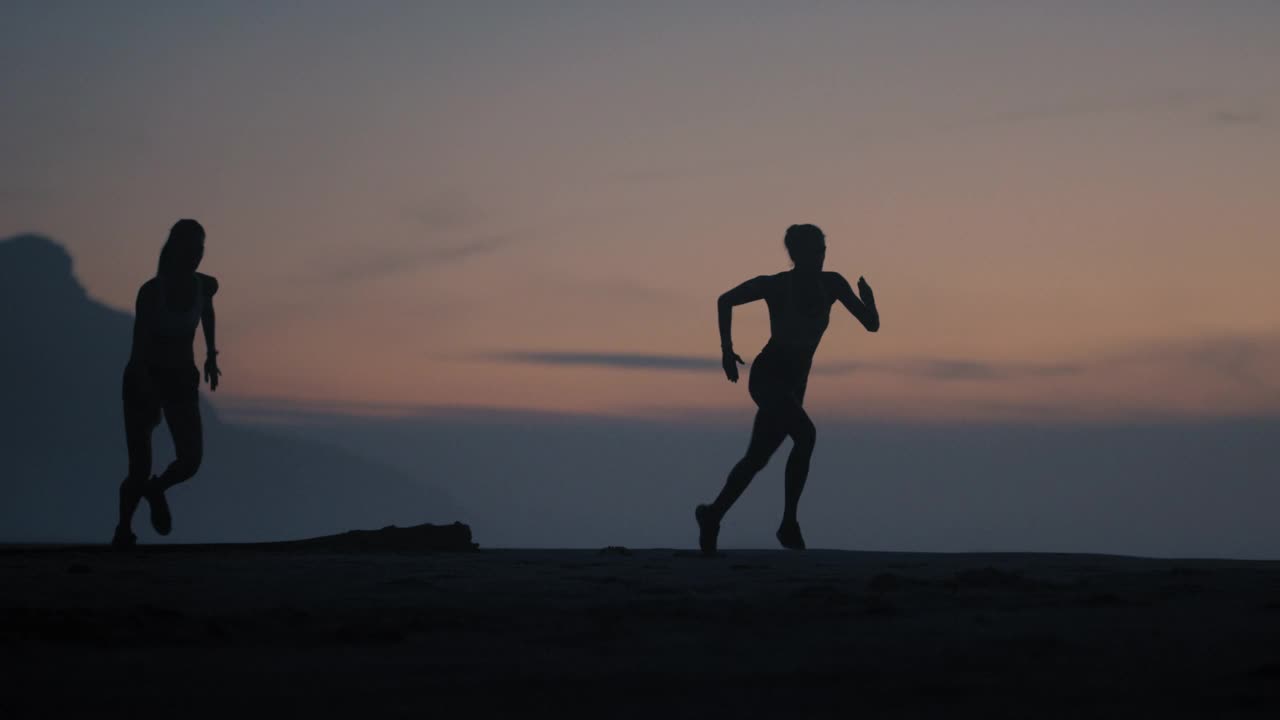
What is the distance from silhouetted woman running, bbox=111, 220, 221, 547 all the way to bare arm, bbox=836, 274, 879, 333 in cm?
512

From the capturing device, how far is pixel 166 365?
1241 cm

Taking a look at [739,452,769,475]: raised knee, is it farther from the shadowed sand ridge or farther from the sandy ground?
the sandy ground

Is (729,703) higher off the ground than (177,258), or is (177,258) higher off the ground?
(177,258)

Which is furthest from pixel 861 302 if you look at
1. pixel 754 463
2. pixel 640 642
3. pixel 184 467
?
pixel 640 642

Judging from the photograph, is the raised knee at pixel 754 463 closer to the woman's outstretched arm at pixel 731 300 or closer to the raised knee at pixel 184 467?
the woman's outstretched arm at pixel 731 300

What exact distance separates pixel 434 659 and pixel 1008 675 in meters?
1.75

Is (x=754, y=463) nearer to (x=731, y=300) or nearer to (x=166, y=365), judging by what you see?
(x=731, y=300)

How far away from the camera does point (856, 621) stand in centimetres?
580

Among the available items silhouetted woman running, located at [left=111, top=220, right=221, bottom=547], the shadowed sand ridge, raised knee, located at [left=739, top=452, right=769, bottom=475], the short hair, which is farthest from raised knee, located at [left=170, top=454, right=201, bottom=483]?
the short hair

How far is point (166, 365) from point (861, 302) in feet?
18.4

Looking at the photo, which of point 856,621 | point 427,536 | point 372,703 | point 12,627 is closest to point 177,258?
point 427,536

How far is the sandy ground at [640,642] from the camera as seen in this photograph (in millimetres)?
4152

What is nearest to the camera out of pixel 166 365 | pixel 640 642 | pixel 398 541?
pixel 640 642

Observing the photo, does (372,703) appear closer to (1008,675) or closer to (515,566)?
(1008,675)
